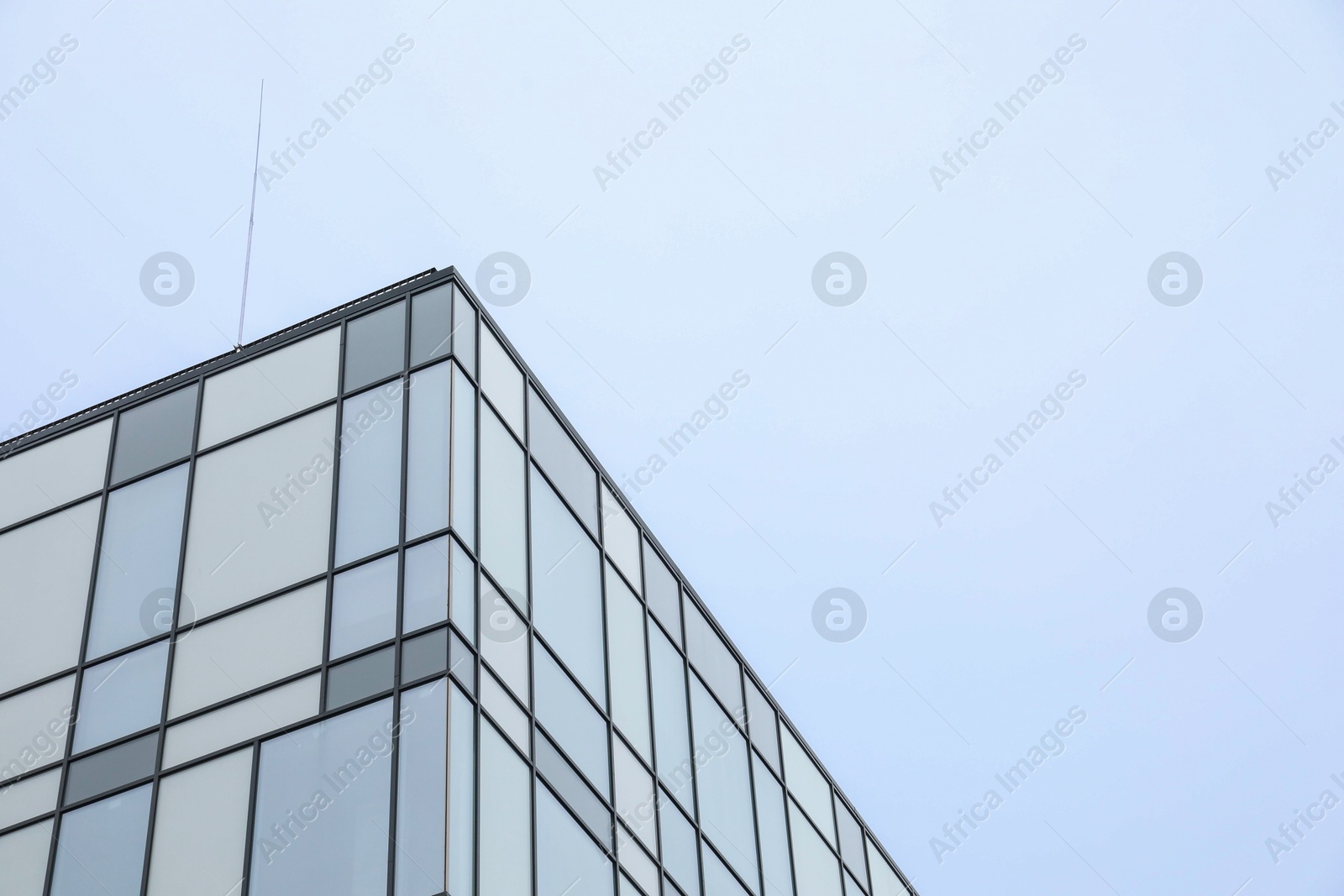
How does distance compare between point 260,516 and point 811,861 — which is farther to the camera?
point 811,861

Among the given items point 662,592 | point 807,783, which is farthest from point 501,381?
point 807,783

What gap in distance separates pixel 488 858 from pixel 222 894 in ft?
8.63

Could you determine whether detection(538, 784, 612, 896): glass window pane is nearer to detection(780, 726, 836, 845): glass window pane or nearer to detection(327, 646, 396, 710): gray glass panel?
detection(327, 646, 396, 710): gray glass panel

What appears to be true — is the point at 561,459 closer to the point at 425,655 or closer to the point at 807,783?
the point at 425,655

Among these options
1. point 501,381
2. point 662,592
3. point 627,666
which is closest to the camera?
point 501,381

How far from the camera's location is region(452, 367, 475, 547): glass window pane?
15.4 m

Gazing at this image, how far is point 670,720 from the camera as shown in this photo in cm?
1978

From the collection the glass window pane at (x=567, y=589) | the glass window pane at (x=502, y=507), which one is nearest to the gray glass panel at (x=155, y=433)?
the glass window pane at (x=502, y=507)

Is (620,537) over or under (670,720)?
over

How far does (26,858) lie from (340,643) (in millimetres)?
4199

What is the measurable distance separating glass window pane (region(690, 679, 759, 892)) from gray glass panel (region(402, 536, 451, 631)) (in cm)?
697

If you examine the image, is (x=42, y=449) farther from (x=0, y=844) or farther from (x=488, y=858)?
(x=488, y=858)

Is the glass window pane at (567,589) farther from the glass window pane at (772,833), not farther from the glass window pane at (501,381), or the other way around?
the glass window pane at (772,833)

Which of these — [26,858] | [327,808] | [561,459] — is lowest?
[327,808]
